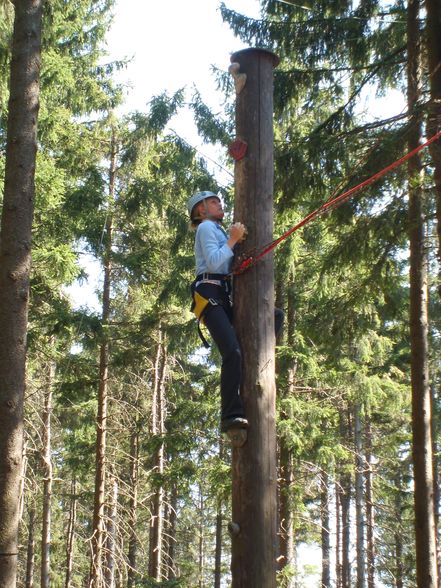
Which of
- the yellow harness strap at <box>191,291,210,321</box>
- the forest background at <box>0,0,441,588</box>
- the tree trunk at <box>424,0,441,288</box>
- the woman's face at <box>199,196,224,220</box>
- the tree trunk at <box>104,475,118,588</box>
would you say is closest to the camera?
the yellow harness strap at <box>191,291,210,321</box>

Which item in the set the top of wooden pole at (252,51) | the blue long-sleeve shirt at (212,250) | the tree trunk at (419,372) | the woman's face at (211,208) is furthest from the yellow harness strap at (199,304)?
the tree trunk at (419,372)

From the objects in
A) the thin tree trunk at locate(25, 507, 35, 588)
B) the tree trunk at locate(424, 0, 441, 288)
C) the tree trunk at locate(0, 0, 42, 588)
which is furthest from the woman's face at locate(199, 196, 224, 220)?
the thin tree trunk at locate(25, 507, 35, 588)

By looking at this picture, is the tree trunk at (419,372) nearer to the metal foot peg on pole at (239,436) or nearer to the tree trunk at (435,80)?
the tree trunk at (435,80)

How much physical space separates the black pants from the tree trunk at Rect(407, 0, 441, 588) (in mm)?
3688

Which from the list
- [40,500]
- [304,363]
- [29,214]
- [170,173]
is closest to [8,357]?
[29,214]

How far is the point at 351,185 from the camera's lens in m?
7.79

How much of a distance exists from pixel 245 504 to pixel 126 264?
11200 millimetres

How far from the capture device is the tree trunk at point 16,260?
20.2 feet

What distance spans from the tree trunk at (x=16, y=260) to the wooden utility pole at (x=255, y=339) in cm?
295

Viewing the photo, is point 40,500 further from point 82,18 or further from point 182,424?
point 82,18

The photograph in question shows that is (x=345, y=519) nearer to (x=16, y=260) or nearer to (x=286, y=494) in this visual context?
(x=286, y=494)

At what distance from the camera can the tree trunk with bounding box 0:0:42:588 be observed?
6.17m

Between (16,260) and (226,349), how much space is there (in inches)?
128

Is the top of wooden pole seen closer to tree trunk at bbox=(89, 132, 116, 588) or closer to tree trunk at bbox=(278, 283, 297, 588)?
tree trunk at bbox=(89, 132, 116, 588)
